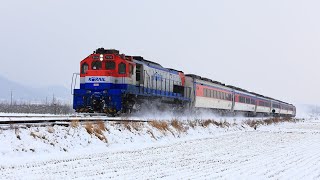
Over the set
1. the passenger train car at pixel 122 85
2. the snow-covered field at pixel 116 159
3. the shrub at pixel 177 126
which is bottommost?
the snow-covered field at pixel 116 159

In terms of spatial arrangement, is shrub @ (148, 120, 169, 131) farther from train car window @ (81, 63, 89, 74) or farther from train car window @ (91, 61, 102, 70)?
train car window @ (81, 63, 89, 74)

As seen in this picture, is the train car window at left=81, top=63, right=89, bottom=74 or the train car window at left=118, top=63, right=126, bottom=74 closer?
the train car window at left=118, top=63, right=126, bottom=74

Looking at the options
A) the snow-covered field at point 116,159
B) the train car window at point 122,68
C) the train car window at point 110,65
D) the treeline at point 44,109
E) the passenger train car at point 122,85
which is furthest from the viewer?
the treeline at point 44,109

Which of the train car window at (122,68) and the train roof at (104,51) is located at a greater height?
the train roof at (104,51)

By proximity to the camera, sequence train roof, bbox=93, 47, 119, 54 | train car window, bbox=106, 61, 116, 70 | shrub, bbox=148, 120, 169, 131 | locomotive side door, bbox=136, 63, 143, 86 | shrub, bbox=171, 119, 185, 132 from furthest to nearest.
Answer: locomotive side door, bbox=136, 63, 143, 86 → train roof, bbox=93, 47, 119, 54 → train car window, bbox=106, 61, 116, 70 → shrub, bbox=171, 119, 185, 132 → shrub, bbox=148, 120, 169, 131

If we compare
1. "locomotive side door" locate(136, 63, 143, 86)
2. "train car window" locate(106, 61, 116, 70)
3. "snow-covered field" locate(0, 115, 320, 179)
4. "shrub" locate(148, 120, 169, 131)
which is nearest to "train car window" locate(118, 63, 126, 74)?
"train car window" locate(106, 61, 116, 70)

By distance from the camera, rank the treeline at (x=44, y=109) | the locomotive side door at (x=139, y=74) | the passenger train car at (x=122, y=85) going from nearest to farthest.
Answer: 1. the passenger train car at (x=122, y=85)
2. the locomotive side door at (x=139, y=74)
3. the treeline at (x=44, y=109)

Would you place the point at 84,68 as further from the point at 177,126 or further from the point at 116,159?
the point at 116,159

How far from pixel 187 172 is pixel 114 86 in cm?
1507

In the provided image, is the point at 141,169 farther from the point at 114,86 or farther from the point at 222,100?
the point at 222,100

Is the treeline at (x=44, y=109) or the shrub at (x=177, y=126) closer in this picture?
the shrub at (x=177, y=126)

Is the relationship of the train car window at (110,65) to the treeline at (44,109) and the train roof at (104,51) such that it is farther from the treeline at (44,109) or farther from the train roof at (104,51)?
the treeline at (44,109)

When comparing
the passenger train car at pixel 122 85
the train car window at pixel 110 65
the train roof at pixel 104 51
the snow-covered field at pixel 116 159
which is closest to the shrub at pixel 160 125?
the snow-covered field at pixel 116 159

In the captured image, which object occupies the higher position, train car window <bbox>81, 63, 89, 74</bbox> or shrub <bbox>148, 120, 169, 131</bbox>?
train car window <bbox>81, 63, 89, 74</bbox>
